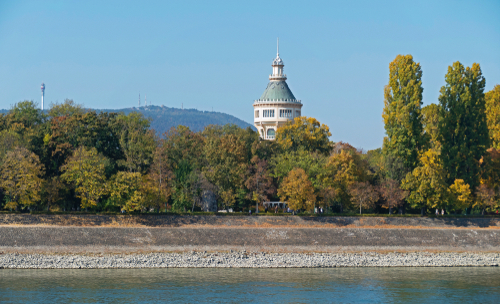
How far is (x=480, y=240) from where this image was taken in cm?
5859

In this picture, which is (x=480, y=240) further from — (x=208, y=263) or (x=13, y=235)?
(x=13, y=235)

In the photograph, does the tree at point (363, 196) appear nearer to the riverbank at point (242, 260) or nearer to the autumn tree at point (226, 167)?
the riverbank at point (242, 260)

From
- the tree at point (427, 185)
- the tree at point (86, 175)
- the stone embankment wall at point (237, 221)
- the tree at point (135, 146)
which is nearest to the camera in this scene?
the stone embankment wall at point (237, 221)

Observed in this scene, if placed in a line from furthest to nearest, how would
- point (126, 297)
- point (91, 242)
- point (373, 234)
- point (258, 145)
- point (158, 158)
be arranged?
point (258, 145), point (158, 158), point (373, 234), point (91, 242), point (126, 297)

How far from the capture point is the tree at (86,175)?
190 ft

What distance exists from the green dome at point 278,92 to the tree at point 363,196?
44.1 meters

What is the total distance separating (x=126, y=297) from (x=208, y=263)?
12.8 meters

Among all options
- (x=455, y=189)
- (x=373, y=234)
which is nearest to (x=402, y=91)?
(x=455, y=189)

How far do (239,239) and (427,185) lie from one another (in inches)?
765

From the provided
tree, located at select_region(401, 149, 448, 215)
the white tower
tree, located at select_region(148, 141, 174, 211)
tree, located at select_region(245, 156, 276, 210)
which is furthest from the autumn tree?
the white tower

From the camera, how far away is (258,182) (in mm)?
64688

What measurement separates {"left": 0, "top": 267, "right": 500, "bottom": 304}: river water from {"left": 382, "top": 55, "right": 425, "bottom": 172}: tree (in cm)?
1743

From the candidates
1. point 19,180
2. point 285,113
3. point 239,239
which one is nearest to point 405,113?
point 239,239

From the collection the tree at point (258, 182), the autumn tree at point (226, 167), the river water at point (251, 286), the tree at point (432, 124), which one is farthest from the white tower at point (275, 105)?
the river water at point (251, 286)
